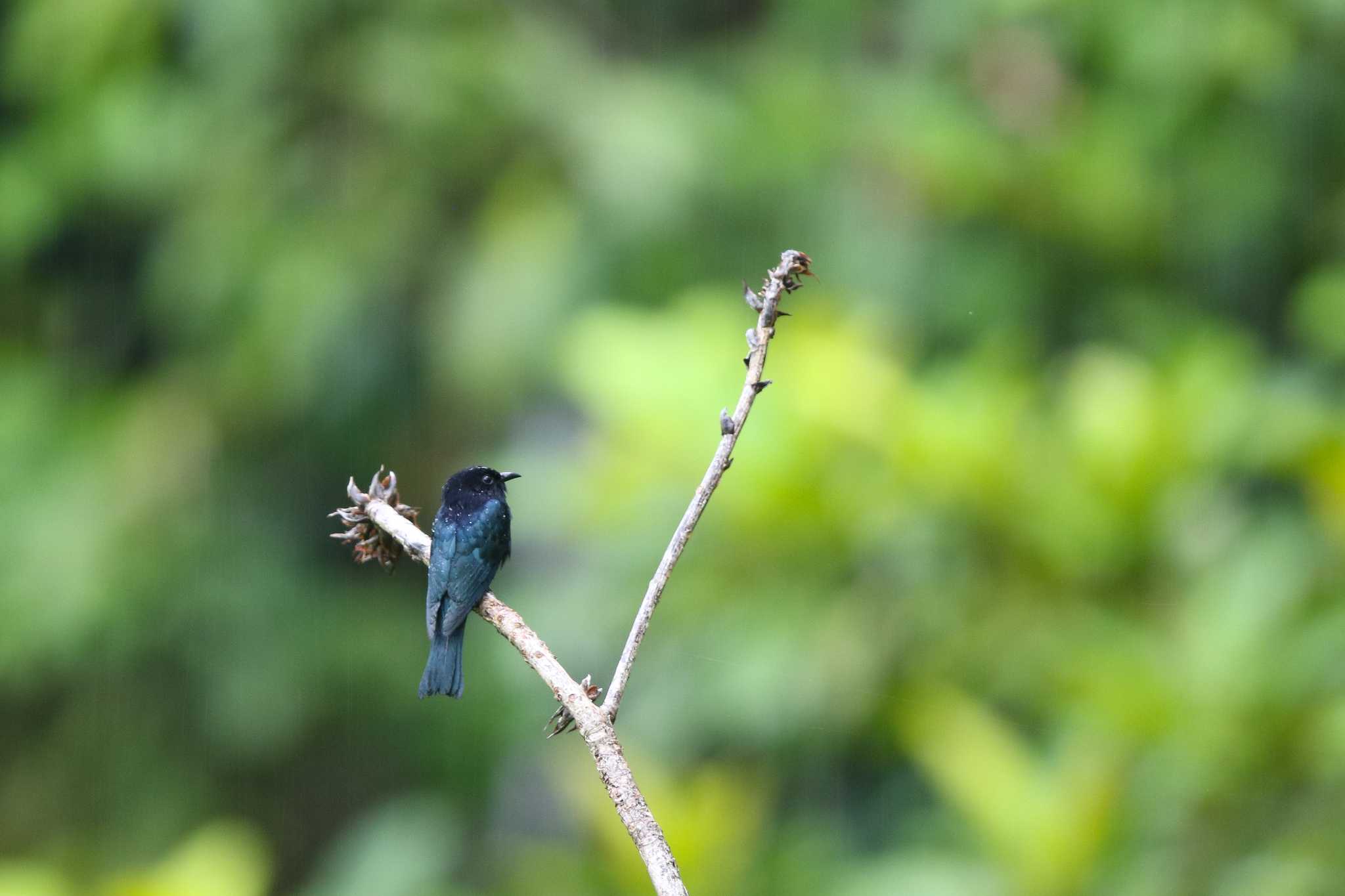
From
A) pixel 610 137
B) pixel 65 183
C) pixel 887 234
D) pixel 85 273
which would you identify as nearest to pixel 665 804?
pixel 887 234

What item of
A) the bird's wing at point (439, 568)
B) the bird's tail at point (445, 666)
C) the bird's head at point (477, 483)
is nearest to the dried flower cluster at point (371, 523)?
the bird's tail at point (445, 666)

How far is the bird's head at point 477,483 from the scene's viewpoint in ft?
4.33

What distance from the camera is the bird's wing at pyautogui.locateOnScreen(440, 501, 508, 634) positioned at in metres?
1.21

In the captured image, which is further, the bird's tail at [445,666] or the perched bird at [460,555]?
the perched bird at [460,555]

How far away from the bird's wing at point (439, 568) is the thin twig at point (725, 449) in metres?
0.49

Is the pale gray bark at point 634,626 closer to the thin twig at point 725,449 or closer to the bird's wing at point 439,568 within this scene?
the thin twig at point 725,449

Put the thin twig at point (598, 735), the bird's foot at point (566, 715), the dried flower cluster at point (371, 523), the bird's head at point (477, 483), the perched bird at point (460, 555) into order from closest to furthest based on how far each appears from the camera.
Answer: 1. the thin twig at point (598, 735)
2. the bird's foot at point (566, 715)
3. the dried flower cluster at point (371, 523)
4. the perched bird at point (460, 555)
5. the bird's head at point (477, 483)

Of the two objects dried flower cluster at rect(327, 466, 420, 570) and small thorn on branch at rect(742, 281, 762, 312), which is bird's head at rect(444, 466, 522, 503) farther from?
small thorn on branch at rect(742, 281, 762, 312)

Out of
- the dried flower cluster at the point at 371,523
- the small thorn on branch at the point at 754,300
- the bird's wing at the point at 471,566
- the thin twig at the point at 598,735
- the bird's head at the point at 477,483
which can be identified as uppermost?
the bird's head at the point at 477,483

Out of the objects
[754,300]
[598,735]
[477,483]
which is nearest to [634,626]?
[598,735]

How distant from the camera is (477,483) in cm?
137

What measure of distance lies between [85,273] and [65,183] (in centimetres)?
81

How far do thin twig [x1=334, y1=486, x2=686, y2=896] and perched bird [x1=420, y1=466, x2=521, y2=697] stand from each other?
0.21 metres

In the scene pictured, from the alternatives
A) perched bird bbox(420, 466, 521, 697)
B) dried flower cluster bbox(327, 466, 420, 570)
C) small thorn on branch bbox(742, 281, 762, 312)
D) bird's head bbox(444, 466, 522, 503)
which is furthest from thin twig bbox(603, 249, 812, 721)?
bird's head bbox(444, 466, 522, 503)
